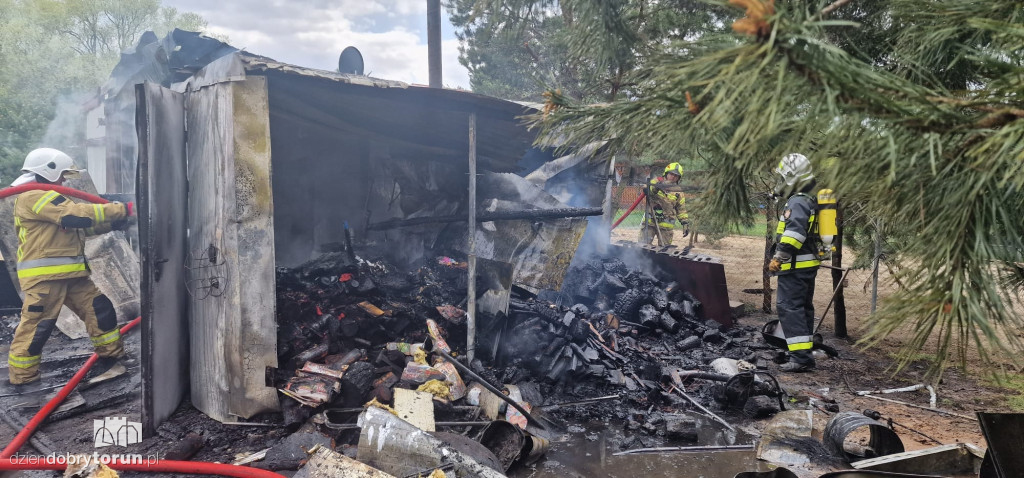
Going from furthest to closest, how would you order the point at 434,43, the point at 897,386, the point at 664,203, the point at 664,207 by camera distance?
the point at 434,43, the point at 664,207, the point at 664,203, the point at 897,386

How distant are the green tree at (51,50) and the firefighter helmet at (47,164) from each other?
10876 mm

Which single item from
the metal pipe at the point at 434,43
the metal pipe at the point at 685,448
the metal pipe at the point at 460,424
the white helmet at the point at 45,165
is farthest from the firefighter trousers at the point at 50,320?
the metal pipe at the point at 434,43

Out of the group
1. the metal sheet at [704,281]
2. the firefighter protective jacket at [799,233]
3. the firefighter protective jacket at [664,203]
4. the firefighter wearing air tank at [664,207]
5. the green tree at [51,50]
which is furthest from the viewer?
the green tree at [51,50]

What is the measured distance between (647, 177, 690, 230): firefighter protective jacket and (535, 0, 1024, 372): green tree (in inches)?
350

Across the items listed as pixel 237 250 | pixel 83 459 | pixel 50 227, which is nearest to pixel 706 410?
pixel 237 250

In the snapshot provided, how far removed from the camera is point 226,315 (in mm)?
4160

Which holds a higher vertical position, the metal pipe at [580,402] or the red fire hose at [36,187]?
the red fire hose at [36,187]

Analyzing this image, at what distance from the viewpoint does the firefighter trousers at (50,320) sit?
4.89 m

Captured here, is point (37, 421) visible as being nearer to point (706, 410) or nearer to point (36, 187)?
point (36, 187)

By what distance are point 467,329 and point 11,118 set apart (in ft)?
52.6

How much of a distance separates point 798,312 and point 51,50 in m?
30.7

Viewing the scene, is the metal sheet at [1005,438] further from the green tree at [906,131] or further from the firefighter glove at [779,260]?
the firefighter glove at [779,260]

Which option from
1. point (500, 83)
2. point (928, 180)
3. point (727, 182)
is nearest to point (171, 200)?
point (727, 182)

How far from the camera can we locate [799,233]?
5551 millimetres
